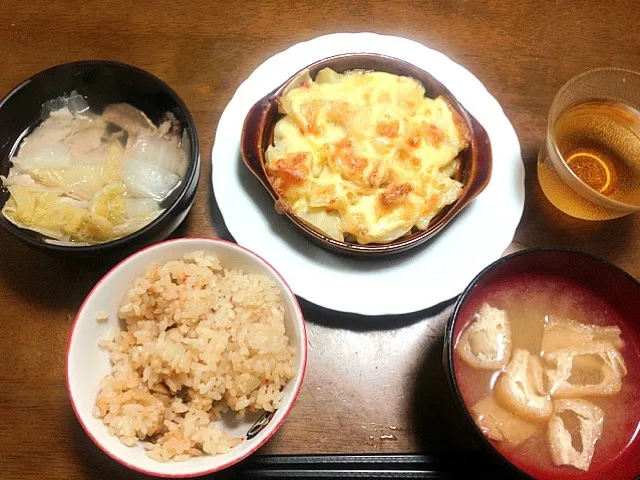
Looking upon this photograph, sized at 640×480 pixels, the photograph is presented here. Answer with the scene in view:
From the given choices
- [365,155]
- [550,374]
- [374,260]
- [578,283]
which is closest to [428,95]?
[365,155]

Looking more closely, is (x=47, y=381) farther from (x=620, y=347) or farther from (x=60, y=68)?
(x=620, y=347)

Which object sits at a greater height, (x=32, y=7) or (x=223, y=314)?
(x=32, y=7)

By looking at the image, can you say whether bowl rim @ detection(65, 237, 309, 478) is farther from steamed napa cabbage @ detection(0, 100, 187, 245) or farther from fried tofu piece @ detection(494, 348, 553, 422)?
fried tofu piece @ detection(494, 348, 553, 422)

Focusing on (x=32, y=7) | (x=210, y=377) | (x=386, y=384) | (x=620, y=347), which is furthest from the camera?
(x=32, y=7)

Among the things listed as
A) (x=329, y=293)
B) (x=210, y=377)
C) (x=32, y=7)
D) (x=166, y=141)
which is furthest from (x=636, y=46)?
(x=32, y=7)

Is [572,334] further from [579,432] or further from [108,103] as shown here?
[108,103]

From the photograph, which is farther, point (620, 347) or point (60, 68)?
point (60, 68)

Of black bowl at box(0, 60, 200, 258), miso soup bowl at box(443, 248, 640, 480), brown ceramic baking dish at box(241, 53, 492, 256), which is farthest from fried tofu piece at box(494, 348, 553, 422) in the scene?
black bowl at box(0, 60, 200, 258)

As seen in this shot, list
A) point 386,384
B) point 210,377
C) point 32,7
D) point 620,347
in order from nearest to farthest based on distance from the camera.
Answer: point 210,377 → point 620,347 → point 386,384 → point 32,7
